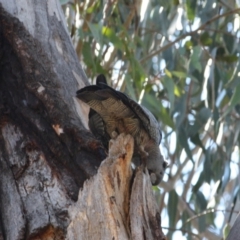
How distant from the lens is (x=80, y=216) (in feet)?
4.47

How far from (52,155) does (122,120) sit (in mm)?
246

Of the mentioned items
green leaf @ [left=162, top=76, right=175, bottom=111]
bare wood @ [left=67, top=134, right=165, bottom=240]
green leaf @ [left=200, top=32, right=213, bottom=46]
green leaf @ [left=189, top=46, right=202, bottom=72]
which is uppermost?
green leaf @ [left=200, top=32, right=213, bottom=46]

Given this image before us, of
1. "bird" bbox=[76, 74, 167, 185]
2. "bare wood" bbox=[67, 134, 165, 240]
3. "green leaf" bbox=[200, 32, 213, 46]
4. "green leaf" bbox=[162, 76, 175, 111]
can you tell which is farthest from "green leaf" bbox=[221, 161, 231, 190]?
"bare wood" bbox=[67, 134, 165, 240]

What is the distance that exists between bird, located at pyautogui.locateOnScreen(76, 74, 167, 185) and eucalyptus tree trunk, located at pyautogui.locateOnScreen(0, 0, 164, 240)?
0.06 meters

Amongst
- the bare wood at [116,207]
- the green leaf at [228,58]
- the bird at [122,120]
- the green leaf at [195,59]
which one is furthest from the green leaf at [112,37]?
the bare wood at [116,207]

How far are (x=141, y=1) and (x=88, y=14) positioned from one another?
37 centimetres

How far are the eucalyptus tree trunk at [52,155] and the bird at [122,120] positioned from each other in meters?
0.06

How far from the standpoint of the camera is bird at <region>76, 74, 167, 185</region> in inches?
63.9

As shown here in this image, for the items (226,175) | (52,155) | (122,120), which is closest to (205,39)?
(226,175)

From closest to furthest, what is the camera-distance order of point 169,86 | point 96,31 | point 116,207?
point 116,207, point 96,31, point 169,86

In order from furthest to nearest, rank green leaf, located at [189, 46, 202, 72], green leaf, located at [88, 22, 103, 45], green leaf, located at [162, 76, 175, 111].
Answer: green leaf, located at [189, 46, 202, 72], green leaf, located at [162, 76, 175, 111], green leaf, located at [88, 22, 103, 45]

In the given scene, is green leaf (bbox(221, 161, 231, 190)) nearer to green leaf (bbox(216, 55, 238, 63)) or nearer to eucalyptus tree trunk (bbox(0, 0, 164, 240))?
green leaf (bbox(216, 55, 238, 63))

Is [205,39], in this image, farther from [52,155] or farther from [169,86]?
[52,155]

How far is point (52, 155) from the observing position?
1618mm
